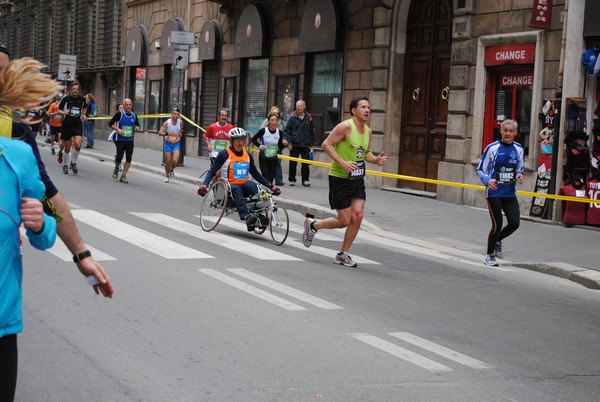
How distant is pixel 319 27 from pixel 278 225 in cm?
1146

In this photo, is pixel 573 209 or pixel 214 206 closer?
pixel 214 206

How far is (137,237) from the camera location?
36.0 ft

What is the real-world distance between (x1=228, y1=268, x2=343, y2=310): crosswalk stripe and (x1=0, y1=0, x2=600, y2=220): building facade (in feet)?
25.4

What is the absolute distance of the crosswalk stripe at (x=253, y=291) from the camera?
7430 mm

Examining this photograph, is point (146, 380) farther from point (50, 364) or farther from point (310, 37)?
point (310, 37)

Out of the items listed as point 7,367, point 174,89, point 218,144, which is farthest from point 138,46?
point 7,367

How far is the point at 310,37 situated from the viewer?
73.8 ft

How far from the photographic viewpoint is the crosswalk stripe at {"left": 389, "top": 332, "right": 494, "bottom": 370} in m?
5.94

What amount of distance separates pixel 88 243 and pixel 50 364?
5.04m

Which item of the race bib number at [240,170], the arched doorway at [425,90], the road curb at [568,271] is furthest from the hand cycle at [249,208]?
the arched doorway at [425,90]

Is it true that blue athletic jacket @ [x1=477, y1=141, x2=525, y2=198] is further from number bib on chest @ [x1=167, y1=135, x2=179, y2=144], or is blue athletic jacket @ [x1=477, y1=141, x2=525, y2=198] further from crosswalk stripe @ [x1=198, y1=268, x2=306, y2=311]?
number bib on chest @ [x1=167, y1=135, x2=179, y2=144]

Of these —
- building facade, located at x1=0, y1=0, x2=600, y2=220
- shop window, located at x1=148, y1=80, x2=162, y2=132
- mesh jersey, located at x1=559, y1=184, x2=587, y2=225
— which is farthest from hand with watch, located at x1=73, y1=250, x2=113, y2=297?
shop window, located at x1=148, y1=80, x2=162, y2=132

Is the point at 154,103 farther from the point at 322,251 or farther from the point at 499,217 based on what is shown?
the point at 499,217

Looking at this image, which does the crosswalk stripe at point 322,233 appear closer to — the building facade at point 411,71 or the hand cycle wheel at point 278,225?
→ the hand cycle wheel at point 278,225
